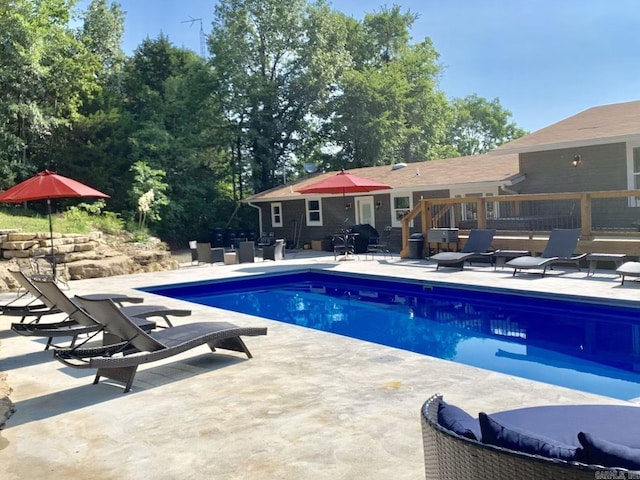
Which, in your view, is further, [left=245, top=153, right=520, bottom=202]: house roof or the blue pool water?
[left=245, top=153, right=520, bottom=202]: house roof

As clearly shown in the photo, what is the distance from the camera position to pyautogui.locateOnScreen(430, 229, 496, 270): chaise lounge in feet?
40.0

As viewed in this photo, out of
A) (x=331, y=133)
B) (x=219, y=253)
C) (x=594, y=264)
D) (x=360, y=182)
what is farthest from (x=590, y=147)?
(x=331, y=133)

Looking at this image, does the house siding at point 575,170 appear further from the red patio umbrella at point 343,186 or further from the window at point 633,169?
the red patio umbrella at point 343,186

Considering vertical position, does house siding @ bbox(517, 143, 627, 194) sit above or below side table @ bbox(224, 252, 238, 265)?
above

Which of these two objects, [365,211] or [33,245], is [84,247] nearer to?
[33,245]

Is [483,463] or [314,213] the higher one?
[314,213]

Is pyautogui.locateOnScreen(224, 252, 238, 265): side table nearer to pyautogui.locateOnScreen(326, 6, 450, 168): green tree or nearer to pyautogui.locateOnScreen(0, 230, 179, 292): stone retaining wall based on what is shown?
pyautogui.locateOnScreen(0, 230, 179, 292): stone retaining wall

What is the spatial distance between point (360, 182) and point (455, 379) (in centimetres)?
1074

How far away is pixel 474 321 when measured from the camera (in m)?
8.88

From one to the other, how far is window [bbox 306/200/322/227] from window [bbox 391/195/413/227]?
3.53 metres

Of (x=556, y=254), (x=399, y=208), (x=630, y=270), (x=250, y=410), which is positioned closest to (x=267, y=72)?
(x=399, y=208)

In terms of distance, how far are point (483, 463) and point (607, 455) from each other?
14.6 inches

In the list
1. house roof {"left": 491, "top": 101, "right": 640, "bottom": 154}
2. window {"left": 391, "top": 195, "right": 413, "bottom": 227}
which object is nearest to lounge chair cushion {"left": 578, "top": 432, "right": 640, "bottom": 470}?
house roof {"left": 491, "top": 101, "right": 640, "bottom": 154}

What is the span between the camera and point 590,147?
46.3 ft
